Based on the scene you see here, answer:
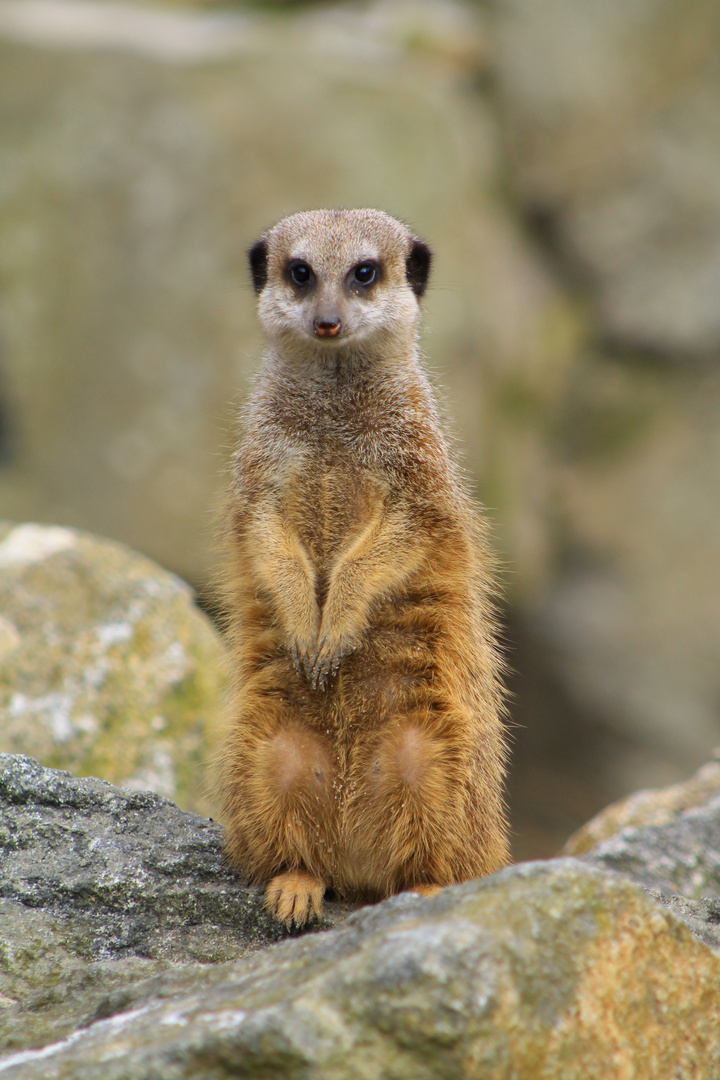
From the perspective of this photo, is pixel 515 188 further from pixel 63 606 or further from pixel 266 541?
pixel 266 541

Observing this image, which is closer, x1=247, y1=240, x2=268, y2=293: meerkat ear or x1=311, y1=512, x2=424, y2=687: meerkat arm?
x1=311, y1=512, x2=424, y2=687: meerkat arm

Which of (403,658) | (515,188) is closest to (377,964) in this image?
(403,658)

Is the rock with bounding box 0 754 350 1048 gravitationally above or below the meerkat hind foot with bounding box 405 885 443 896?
below

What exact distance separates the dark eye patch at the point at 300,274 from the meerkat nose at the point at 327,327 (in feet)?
1.12

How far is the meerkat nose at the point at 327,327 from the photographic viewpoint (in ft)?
10.2

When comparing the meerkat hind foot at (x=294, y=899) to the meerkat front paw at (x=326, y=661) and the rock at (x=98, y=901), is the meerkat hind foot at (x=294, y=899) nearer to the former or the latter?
the rock at (x=98, y=901)

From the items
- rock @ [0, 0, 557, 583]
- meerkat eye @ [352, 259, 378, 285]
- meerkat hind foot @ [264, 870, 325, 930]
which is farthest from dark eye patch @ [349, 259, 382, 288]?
rock @ [0, 0, 557, 583]

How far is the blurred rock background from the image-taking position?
843 centimetres

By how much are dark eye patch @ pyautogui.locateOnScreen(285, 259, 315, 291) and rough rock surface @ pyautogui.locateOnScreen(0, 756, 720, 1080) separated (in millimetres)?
1930

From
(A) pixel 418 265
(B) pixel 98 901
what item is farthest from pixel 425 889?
(A) pixel 418 265

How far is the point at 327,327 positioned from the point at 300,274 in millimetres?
430

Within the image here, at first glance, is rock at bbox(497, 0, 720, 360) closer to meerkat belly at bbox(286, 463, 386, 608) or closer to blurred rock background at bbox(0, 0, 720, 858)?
blurred rock background at bbox(0, 0, 720, 858)

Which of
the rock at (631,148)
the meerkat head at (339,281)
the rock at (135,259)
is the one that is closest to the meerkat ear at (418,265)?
the meerkat head at (339,281)

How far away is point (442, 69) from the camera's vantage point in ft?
31.3
